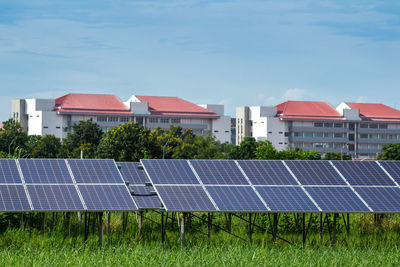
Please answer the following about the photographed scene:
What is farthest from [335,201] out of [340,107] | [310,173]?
[340,107]

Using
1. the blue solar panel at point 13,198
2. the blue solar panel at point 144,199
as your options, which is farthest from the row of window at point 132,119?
the blue solar panel at point 13,198

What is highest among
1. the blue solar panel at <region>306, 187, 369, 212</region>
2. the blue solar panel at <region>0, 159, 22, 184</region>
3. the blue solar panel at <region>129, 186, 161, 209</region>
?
the blue solar panel at <region>0, 159, 22, 184</region>

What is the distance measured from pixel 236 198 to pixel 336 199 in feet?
11.3

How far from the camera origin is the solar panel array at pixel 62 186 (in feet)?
67.5

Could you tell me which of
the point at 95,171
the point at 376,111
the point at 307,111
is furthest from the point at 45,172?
the point at 376,111

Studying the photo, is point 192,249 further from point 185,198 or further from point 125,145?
point 125,145

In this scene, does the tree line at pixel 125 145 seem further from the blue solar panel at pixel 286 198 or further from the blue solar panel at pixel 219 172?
the blue solar panel at pixel 286 198

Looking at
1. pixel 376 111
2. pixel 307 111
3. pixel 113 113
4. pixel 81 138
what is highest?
pixel 376 111

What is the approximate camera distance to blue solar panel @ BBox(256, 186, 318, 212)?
71.2 ft

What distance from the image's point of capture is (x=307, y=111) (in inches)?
6929

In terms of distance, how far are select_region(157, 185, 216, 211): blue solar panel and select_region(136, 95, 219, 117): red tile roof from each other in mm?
144725

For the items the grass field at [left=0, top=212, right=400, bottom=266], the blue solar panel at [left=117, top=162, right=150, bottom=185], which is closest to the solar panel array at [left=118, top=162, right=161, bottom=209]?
the blue solar panel at [left=117, top=162, right=150, bottom=185]

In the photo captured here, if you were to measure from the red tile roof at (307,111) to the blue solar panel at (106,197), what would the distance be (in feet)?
508

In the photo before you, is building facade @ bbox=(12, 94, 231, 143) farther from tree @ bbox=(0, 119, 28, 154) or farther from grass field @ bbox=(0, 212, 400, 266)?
grass field @ bbox=(0, 212, 400, 266)
